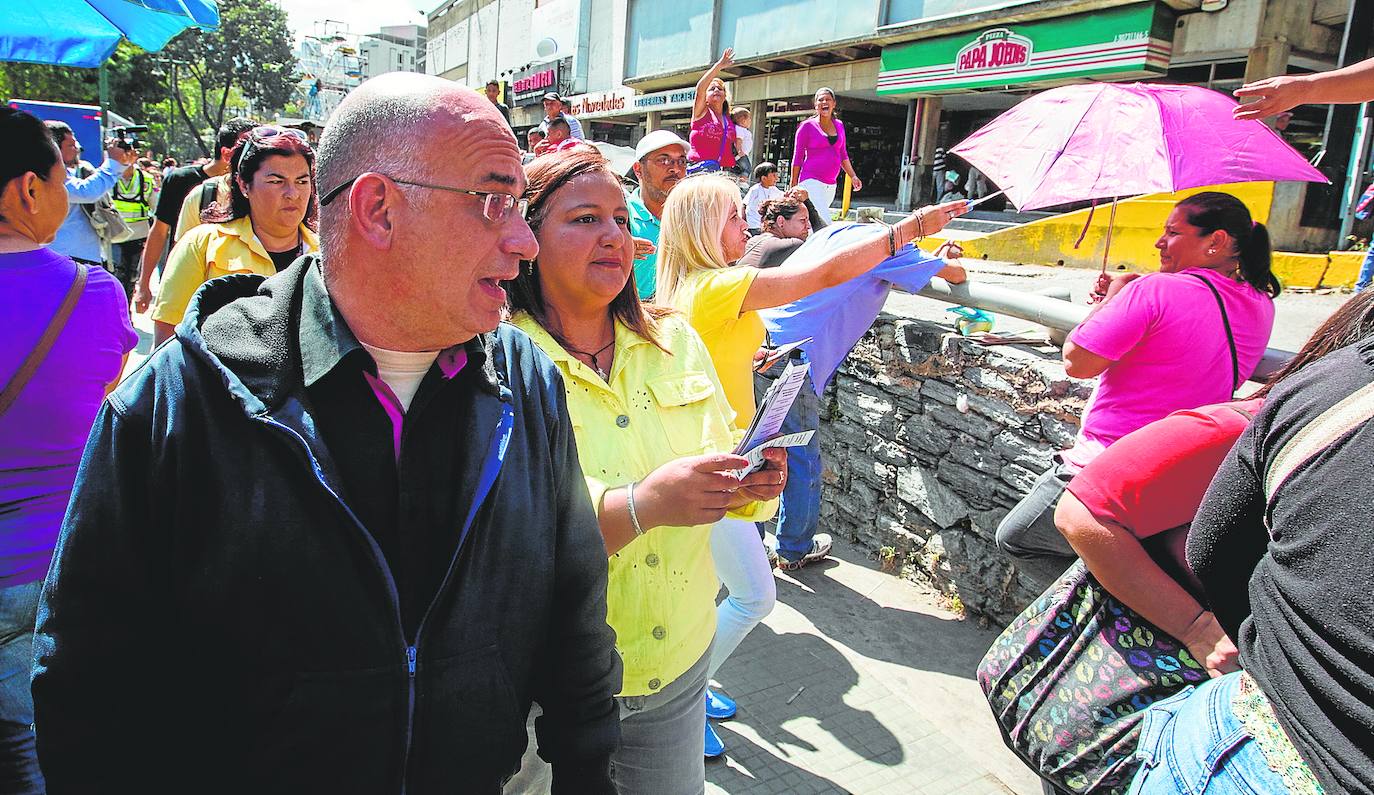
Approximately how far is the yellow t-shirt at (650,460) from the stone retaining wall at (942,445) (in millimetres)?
2138

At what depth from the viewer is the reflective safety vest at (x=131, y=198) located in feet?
32.0

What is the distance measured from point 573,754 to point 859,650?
2.80m

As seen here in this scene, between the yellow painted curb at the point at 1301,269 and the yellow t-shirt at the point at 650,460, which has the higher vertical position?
the yellow painted curb at the point at 1301,269

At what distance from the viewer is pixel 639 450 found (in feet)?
7.02

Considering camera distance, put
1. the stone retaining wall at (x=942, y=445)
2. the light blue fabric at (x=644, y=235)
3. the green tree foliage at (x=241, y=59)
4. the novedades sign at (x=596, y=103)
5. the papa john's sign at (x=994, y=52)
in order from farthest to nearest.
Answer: the green tree foliage at (x=241, y=59) < the novedades sign at (x=596, y=103) < the papa john's sign at (x=994, y=52) < the stone retaining wall at (x=942, y=445) < the light blue fabric at (x=644, y=235)

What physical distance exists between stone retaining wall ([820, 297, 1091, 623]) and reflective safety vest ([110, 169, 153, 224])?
8879mm

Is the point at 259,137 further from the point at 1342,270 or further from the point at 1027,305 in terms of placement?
the point at 1342,270

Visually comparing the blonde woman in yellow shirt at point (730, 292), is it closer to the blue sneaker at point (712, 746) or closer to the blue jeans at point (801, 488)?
the blue sneaker at point (712, 746)

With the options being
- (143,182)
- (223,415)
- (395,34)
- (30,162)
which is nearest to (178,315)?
(30,162)

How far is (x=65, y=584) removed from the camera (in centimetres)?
118

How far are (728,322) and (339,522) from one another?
6.60 ft

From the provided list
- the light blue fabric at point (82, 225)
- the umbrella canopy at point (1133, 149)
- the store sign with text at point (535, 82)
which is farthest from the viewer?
the store sign with text at point (535, 82)

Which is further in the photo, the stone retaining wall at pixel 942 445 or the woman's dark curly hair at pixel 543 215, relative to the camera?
the stone retaining wall at pixel 942 445

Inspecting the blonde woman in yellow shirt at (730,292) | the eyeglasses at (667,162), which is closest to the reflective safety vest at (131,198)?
the eyeglasses at (667,162)
